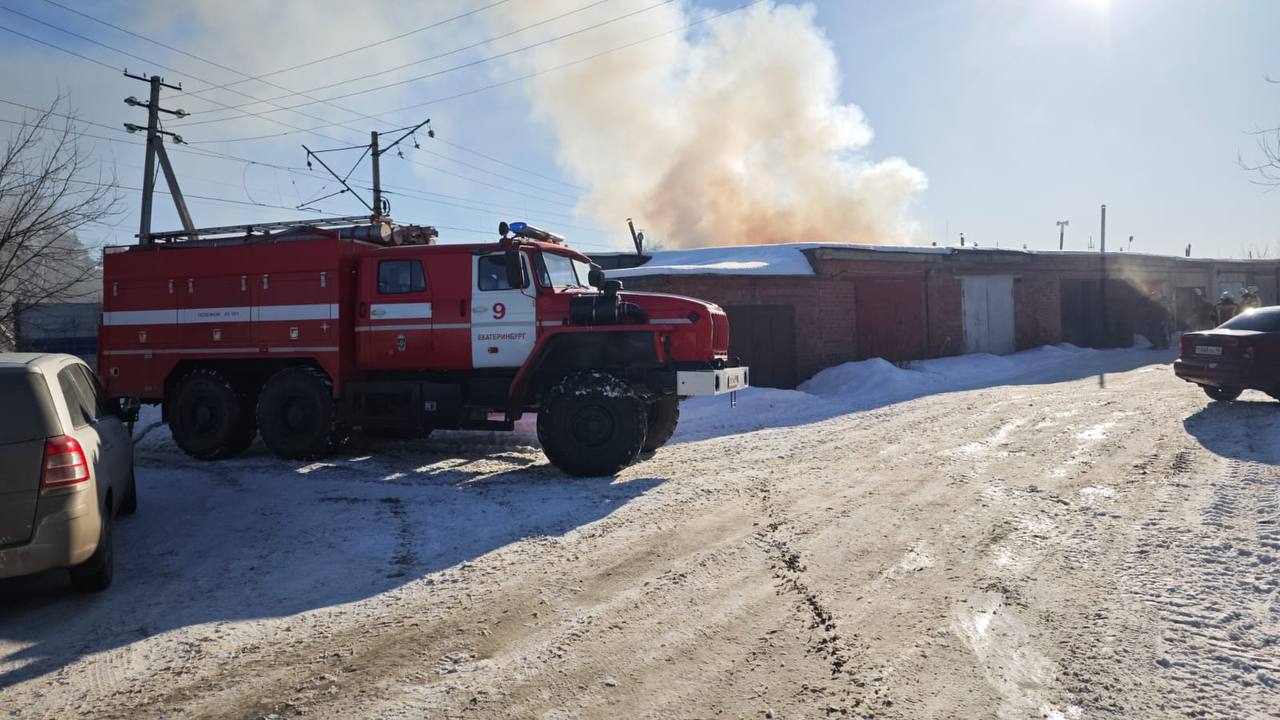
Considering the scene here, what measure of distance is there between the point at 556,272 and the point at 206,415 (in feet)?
17.4

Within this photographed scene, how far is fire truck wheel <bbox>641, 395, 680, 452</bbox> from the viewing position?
9.52 m

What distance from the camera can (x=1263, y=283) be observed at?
33.3 metres

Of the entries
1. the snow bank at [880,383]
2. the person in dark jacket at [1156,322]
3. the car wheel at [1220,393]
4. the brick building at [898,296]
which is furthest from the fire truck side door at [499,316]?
the person in dark jacket at [1156,322]

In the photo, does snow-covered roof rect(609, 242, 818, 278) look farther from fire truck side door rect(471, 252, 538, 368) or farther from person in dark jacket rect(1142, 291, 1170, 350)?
person in dark jacket rect(1142, 291, 1170, 350)

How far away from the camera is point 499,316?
8.84 metres

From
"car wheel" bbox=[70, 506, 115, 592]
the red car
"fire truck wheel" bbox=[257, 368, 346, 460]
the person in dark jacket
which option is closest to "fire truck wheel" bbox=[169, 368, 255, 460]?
"fire truck wheel" bbox=[257, 368, 346, 460]

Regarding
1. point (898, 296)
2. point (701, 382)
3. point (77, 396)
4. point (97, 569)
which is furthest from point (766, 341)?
point (97, 569)

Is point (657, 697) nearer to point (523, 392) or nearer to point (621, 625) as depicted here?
point (621, 625)

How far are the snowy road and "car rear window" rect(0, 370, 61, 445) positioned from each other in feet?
3.73

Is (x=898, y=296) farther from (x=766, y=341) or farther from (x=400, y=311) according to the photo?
(x=400, y=311)

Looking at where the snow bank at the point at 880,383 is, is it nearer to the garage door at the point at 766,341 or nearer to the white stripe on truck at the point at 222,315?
the garage door at the point at 766,341

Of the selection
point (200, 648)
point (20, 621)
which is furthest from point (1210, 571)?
point (20, 621)

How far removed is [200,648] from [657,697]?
2563 millimetres

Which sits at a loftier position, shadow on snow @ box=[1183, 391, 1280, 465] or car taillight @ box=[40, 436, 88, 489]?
car taillight @ box=[40, 436, 88, 489]
